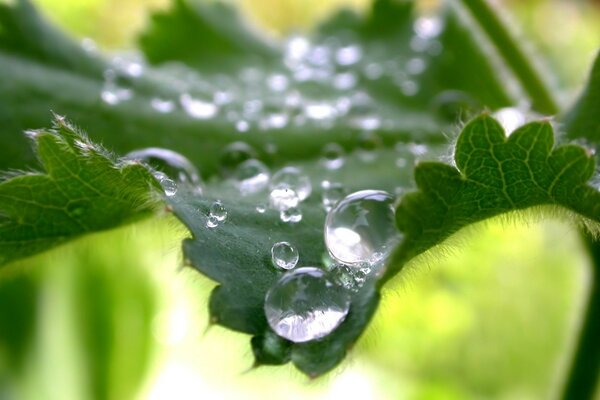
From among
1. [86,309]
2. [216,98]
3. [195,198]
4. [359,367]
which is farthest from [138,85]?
[359,367]

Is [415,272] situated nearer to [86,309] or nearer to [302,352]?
[302,352]

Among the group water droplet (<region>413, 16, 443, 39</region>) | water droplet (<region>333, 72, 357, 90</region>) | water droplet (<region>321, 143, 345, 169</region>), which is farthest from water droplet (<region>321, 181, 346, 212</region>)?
water droplet (<region>413, 16, 443, 39</region>)

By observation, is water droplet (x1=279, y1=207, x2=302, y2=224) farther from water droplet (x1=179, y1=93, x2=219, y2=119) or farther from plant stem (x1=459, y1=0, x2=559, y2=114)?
plant stem (x1=459, y1=0, x2=559, y2=114)

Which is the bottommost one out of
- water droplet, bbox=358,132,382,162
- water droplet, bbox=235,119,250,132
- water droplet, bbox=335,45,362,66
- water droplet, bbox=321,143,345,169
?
water droplet, bbox=321,143,345,169

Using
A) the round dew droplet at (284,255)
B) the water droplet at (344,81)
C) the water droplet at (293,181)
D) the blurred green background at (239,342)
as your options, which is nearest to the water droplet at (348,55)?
the water droplet at (344,81)

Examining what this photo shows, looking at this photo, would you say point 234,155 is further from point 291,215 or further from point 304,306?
point 304,306

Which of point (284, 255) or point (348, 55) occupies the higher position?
point (348, 55)

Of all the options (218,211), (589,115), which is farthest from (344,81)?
(218,211)
